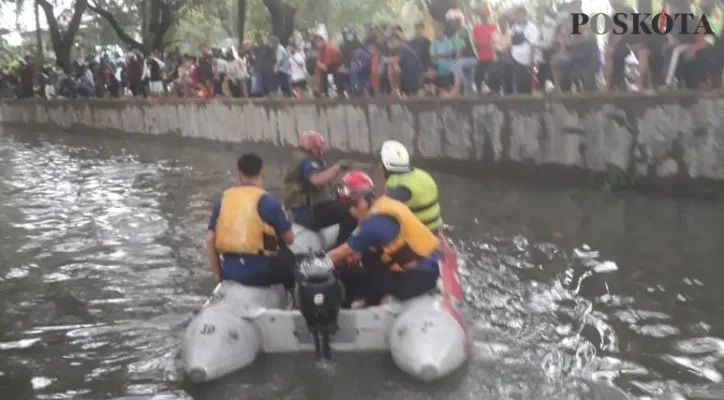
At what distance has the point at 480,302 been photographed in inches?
311

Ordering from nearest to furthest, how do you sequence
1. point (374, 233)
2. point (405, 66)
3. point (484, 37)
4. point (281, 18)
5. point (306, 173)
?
point (374, 233) → point (306, 173) → point (484, 37) → point (405, 66) → point (281, 18)

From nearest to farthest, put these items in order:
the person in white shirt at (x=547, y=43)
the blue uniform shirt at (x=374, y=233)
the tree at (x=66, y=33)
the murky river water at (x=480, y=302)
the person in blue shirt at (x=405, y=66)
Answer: the murky river water at (x=480, y=302)
the blue uniform shirt at (x=374, y=233)
the person in white shirt at (x=547, y=43)
the person in blue shirt at (x=405, y=66)
the tree at (x=66, y=33)

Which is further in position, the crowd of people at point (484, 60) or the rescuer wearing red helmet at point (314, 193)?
the crowd of people at point (484, 60)

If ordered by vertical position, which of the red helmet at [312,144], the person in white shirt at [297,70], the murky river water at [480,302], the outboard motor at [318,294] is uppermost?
the person in white shirt at [297,70]

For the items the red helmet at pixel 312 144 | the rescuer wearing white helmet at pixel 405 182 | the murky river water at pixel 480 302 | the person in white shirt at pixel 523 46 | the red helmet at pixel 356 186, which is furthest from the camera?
the person in white shirt at pixel 523 46

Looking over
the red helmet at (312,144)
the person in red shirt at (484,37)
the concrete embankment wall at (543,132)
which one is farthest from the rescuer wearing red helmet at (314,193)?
the person in red shirt at (484,37)

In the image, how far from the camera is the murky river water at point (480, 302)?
609 centimetres

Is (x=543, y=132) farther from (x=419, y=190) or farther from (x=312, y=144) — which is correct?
(x=419, y=190)

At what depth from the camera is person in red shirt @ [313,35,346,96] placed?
16984mm

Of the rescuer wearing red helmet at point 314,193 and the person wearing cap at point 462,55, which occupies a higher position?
the person wearing cap at point 462,55

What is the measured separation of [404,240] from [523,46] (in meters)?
7.66

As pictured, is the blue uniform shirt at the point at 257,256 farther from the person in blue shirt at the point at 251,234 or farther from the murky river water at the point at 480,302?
the murky river water at the point at 480,302

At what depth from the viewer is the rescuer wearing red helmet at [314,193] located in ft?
26.7

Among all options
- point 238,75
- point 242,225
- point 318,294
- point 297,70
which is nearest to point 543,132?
point 297,70
